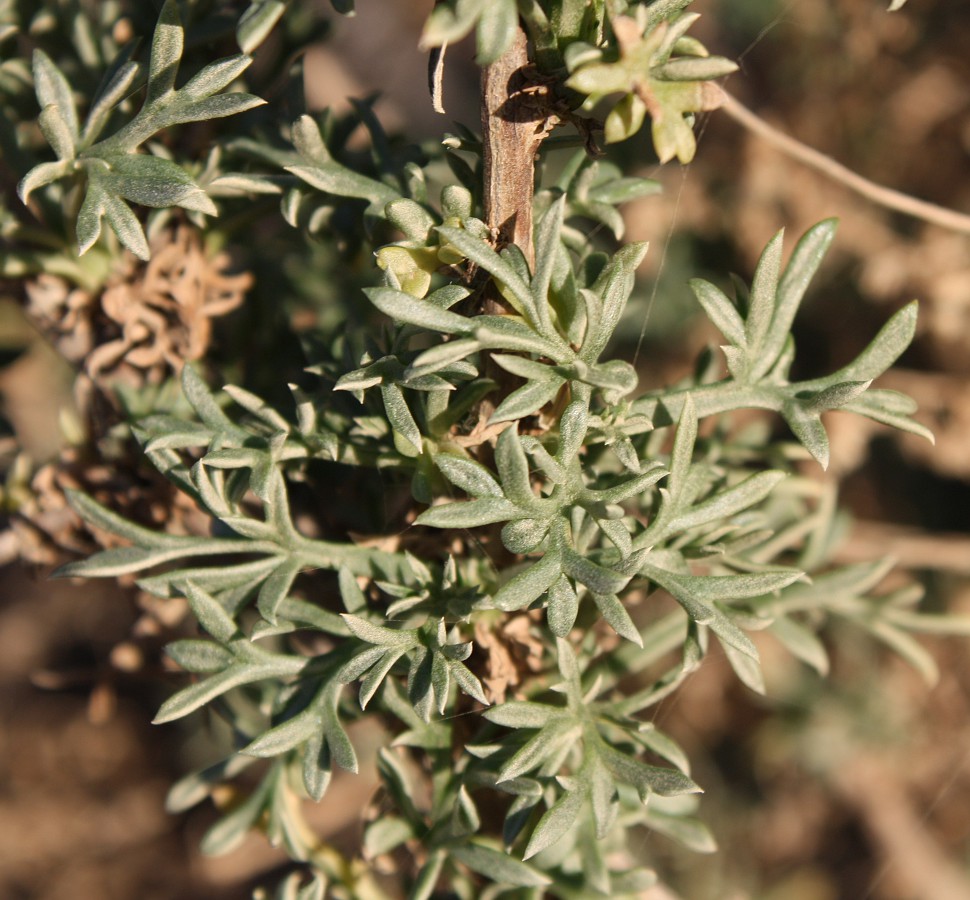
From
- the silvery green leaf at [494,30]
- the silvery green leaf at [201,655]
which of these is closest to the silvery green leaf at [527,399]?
the silvery green leaf at [494,30]

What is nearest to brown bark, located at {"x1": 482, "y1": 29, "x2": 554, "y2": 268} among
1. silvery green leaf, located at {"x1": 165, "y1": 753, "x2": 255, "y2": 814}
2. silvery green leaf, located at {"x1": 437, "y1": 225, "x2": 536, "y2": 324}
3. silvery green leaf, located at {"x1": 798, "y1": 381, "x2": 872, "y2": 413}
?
silvery green leaf, located at {"x1": 437, "y1": 225, "x2": 536, "y2": 324}

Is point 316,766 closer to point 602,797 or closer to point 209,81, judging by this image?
point 602,797

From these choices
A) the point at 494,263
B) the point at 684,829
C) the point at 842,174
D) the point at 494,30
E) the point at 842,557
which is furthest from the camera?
the point at 842,557

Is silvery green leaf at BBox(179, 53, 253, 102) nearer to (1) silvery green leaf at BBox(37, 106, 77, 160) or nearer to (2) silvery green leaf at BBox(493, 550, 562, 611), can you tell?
(1) silvery green leaf at BBox(37, 106, 77, 160)

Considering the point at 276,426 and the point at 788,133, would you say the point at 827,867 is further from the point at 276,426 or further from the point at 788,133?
the point at 276,426

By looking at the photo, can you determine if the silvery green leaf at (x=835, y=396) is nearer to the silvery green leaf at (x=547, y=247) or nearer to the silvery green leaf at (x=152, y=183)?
the silvery green leaf at (x=547, y=247)

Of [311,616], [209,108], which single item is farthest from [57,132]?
[311,616]

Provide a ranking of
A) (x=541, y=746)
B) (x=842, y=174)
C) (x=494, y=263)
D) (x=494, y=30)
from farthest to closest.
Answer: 1. (x=842, y=174)
2. (x=541, y=746)
3. (x=494, y=263)
4. (x=494, y=30)
